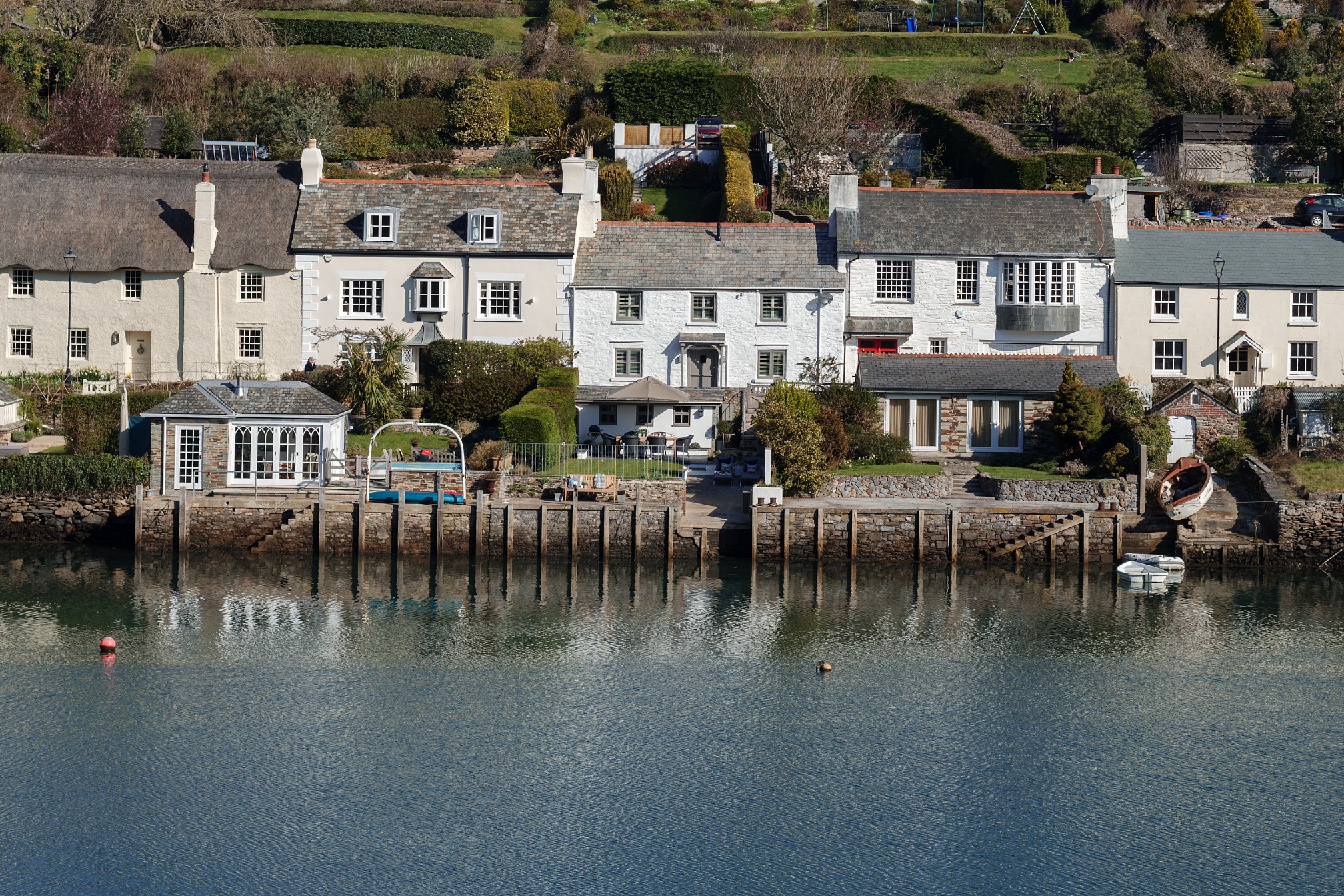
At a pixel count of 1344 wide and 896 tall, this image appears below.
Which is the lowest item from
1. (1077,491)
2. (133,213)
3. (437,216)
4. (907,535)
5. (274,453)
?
(907,535)

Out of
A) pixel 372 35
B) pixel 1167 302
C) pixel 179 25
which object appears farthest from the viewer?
pixel 372 35

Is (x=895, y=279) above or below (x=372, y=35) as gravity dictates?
below

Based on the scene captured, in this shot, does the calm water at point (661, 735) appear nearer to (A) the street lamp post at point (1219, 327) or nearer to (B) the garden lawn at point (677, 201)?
(A) the street lamp post at point (1219, 327)

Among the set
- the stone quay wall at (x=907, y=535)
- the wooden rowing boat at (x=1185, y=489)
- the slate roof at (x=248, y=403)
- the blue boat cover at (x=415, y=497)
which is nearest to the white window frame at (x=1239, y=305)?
the wooden rowing boat at (x=1185, y=489)

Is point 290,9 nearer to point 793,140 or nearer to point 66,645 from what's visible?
point 793,140

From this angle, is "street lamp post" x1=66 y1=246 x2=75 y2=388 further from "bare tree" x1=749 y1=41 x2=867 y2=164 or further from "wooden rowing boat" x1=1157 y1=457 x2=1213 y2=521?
"wooden rowing boat" x1=1157 y1=457 x2=1213 y2=521

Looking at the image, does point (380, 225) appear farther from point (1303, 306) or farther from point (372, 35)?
point (372, 35)

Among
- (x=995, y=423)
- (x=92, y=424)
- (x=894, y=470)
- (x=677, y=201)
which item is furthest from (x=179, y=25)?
(x=894, y=470)
